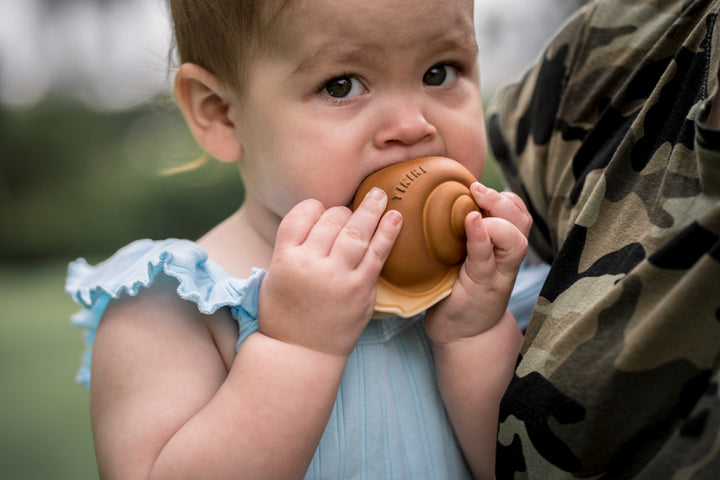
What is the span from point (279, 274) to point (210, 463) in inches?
13.6

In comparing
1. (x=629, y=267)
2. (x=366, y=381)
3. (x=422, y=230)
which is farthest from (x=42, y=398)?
(x=629, y=267)

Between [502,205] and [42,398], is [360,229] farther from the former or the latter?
[42,398]

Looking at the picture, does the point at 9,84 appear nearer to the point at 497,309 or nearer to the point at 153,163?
the point at 153,163

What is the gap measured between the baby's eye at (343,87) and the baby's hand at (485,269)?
0.99 feet

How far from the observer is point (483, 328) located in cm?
124

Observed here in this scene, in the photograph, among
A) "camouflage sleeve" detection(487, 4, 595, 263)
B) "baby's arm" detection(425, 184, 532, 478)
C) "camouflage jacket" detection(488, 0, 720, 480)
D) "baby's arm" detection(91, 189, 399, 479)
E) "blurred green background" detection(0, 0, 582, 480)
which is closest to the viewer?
"camouflage jacket" detection(488, 0, 720, 480)

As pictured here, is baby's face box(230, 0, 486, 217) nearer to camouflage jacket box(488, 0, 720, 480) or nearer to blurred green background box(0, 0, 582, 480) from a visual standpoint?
camouflage jacket box(488, 0, 720, 480)

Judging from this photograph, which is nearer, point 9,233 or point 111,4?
point 9,233

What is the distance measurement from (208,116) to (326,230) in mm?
509

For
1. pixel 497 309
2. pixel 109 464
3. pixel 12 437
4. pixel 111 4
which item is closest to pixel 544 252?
pixel 497 309

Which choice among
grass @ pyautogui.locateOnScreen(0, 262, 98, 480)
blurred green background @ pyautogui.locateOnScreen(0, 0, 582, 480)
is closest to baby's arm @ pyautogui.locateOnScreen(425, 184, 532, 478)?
grass @ pyautogui.locateOnScreen(0, 262, 98, 480)

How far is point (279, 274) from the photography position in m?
1.13

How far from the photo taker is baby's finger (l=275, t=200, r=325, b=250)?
116cm

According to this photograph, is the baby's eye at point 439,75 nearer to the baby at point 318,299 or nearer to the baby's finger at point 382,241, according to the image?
the baby at point 318,299
